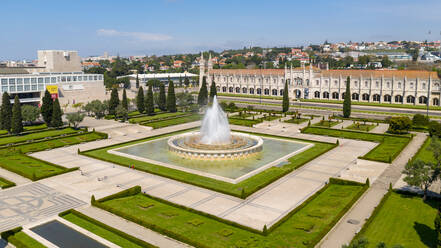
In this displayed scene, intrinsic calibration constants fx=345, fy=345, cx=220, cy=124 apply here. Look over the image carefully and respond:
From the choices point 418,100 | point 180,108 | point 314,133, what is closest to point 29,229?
point 314,133

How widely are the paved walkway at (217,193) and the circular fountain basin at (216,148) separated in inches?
312

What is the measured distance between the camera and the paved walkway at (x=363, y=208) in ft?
81.6

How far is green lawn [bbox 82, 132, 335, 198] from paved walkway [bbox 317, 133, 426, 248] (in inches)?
353

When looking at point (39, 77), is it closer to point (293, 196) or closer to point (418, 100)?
point (293, 196)

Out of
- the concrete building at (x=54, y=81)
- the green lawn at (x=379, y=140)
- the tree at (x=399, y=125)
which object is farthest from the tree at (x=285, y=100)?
the concrete building at (x=54, y=81)

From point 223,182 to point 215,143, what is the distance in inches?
553

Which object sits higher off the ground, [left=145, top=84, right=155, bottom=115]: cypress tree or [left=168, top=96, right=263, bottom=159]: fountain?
[left=145, top=84, right=155, bottom=115]: cypress tree

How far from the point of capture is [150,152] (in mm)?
49719

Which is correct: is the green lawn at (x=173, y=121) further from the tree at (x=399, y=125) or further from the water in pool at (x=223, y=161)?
the tree at (x=399, y=125)

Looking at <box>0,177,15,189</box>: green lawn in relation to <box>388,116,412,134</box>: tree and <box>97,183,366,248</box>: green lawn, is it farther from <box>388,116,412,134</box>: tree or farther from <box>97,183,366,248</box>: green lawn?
<box>388,116,412,134</box>: tree

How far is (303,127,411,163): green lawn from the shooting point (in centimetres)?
4541

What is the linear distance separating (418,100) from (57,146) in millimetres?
86076

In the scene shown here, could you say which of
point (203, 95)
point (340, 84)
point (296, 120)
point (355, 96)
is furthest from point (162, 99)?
point (355, 96)

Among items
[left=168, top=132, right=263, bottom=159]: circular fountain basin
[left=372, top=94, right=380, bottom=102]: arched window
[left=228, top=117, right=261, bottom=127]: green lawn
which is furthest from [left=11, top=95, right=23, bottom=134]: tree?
[left=372, top=94, right=380, bottom=102]: arched window
